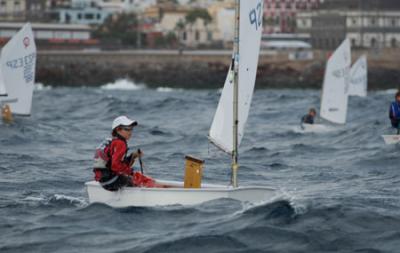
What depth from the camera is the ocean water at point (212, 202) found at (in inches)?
551

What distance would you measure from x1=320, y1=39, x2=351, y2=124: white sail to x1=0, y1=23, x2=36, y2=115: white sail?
924 cm

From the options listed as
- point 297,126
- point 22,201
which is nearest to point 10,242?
point 22,201

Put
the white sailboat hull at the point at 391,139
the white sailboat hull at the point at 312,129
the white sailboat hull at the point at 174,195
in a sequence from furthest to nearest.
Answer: the white sailboat hull at the point at 312,129 → the white sailboat hull at the point at 391,139 → the white sailboat hull at the point at 174,195

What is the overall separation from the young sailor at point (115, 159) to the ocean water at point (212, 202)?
388mm

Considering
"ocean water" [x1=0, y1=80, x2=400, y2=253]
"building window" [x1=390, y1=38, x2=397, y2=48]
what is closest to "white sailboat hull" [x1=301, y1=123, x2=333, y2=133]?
"ocean water" [x1=0, y1=80, x2=400, y2=253]

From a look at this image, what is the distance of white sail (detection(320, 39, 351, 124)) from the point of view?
3728cm

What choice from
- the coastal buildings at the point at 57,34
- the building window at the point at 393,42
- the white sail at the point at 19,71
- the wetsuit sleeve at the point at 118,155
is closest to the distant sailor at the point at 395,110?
the wetsuit sleeve at the point at 118,155

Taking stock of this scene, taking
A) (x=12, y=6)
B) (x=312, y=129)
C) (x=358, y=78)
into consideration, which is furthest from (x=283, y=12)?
(x=312, y=129)

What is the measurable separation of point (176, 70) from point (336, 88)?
182ft

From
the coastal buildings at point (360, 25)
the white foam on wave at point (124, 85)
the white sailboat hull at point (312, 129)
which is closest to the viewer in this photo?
the white sailboat hull at point (312, 129)

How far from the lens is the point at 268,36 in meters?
119

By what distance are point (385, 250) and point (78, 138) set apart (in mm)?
17808

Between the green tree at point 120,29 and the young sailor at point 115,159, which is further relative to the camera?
the green tree at point 120,29

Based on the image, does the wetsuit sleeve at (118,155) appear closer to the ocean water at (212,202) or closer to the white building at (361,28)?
the ocean water at (212,202)
